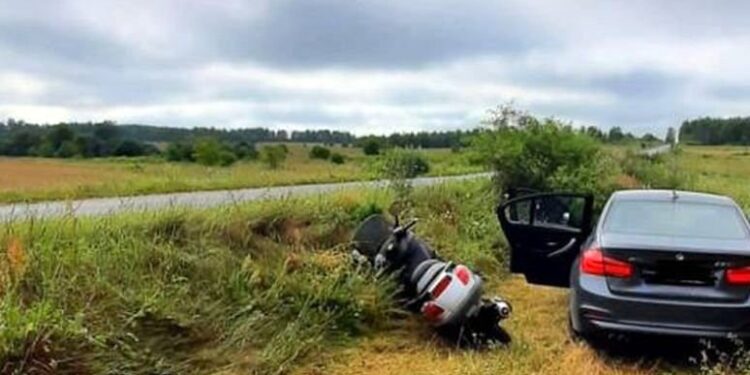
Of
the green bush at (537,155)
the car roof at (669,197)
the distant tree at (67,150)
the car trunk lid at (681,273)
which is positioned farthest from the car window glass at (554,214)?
the distant tree at (67,150)

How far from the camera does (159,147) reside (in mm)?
48031

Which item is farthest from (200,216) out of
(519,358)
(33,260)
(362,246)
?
(519,358)

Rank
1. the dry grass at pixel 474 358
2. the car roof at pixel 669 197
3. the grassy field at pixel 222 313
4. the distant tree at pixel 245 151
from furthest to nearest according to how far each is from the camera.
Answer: the distant tree at pixel 245 151 → the car roof at pixel 669 197 → the dry grass at pixel 474 358 → the grassy field at pixel 222 313

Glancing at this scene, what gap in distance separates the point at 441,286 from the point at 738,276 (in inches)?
94.2

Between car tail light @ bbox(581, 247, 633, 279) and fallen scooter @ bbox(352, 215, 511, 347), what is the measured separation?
1044 millimetres

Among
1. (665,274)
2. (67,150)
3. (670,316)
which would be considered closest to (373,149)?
(665,274)

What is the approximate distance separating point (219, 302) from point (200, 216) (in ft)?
6.46

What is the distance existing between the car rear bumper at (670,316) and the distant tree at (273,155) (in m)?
32.5

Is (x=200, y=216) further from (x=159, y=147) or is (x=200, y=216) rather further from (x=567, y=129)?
(x=159, y=147)

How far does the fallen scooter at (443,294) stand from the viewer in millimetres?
7258

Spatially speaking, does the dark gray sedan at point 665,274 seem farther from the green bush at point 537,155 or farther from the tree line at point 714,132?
the tree line at point 714,132

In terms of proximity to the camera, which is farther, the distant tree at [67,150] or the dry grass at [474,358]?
the distant tree at [67,150]

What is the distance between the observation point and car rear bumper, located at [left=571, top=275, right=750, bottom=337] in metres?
6.25

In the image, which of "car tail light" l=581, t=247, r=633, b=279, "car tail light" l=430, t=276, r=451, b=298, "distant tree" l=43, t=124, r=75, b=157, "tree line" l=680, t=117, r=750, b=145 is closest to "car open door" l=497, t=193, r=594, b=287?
"car tail light" l=430, t=276, r=451, b=298
